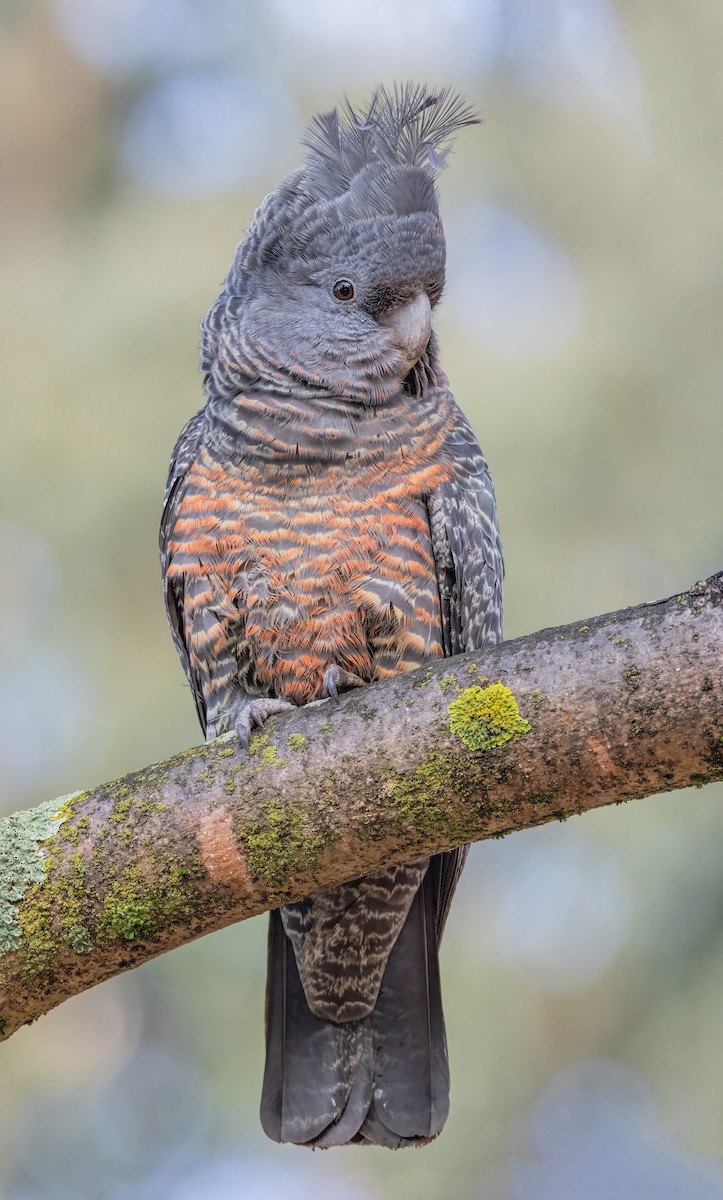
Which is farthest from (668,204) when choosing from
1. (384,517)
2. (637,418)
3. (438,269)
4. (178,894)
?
(178,894)

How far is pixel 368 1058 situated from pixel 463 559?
1998mm

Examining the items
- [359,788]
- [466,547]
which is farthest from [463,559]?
[359,788]

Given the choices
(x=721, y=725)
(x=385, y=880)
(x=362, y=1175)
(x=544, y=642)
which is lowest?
(x=362, y=1175)

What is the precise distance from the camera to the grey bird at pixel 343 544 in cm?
447

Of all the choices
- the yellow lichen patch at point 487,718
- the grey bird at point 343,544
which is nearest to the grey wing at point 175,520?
the grey bird at point 343,544

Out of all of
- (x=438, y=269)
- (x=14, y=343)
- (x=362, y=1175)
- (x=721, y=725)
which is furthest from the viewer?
(x=14, y=343)

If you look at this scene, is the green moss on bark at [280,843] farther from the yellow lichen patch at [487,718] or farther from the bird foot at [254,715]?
the yellow lichen patch at [487,718]

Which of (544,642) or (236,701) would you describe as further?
(236,701)

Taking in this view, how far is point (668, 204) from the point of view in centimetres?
759

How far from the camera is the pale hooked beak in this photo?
15.7 ft

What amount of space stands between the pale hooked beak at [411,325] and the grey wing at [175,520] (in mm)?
889

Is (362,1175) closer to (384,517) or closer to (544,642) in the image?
(384,517)

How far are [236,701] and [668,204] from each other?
15.6ft

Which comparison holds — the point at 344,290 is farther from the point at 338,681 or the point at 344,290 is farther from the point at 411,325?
the point at 338,681
